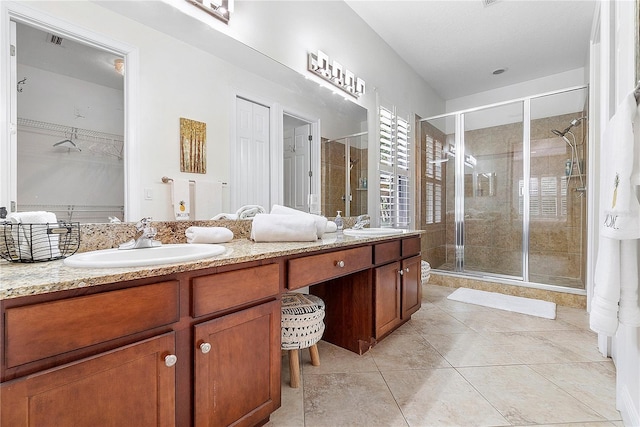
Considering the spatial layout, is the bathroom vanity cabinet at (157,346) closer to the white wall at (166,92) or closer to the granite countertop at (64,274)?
the granite countertop at (64,274)

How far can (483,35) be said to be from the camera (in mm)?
2922

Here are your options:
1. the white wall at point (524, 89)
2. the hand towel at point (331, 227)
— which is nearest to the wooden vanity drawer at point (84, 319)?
the hand towel at point (331, 227)

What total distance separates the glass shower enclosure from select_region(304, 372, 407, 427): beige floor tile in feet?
7.96

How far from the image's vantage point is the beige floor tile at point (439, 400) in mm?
1287

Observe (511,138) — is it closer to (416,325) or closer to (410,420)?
(416,325)

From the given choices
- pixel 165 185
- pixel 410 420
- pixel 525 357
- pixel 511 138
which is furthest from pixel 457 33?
pixel 410 420

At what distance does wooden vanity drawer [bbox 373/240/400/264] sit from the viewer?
1809mm

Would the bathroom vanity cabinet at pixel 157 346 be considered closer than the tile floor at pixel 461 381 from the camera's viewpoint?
Yes

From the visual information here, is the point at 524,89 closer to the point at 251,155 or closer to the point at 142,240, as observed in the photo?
the point at 251,155

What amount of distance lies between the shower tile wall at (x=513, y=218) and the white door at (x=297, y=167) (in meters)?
2.13

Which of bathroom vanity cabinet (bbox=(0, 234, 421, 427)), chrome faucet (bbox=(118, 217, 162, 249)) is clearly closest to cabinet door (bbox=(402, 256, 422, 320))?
bathroom vanity cabinet (bbox=(0, 234, 421, 427))

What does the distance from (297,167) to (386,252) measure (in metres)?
0.82

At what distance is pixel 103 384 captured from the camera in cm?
75

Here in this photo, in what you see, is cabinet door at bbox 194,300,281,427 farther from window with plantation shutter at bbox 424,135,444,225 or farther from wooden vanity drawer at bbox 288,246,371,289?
window with plantation shutter at bbox 424,135,444,225
